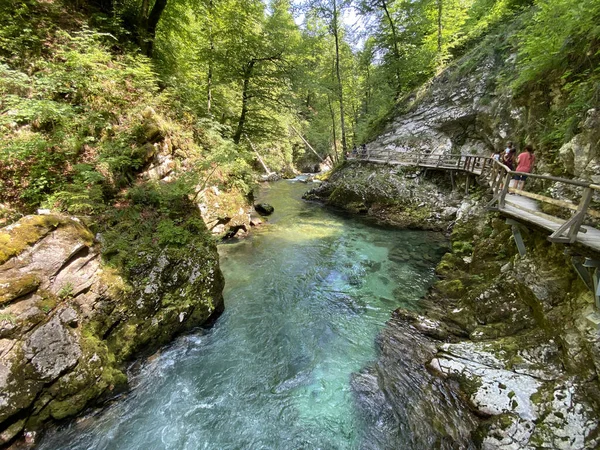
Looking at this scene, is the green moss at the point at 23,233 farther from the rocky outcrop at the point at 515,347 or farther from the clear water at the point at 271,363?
the rocky outcrop at the point at 515,347

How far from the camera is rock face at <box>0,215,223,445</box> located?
11.5ft

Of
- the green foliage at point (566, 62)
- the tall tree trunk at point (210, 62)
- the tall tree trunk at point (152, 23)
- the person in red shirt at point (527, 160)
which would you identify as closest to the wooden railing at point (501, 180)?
the person in red shirt at point (527, 160)

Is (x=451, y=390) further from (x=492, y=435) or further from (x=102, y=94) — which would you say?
(x=102, y=94)

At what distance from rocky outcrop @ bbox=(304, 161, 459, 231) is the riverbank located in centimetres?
531

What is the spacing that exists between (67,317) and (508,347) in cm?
750

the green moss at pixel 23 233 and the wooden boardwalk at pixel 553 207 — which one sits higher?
the wooden boardwalk at pixel 553 207

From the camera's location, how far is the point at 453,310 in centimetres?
653

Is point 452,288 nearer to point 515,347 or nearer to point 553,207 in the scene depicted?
point 515,347

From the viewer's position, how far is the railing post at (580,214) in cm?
380

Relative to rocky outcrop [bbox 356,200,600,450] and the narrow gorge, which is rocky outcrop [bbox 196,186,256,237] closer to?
the narrow gorge

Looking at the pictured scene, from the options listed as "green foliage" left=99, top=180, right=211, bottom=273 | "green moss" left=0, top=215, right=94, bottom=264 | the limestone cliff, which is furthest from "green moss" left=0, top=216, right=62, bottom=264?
the limestone cliff

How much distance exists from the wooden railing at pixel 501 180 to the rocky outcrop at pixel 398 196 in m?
0.87

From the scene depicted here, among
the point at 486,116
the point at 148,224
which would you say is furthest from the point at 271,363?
the point at 486,116

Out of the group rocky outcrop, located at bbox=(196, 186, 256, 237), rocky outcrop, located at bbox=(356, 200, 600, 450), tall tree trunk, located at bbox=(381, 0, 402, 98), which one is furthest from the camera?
tall tree trunk, located at bbox=(381, 0, 402, 98)
